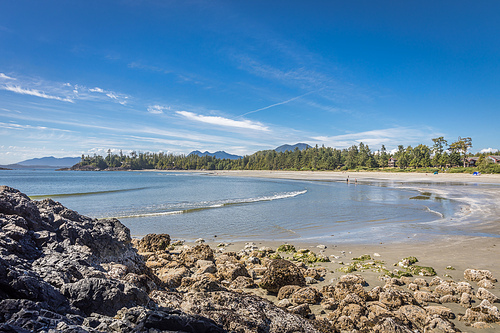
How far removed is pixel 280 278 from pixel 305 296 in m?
0.78

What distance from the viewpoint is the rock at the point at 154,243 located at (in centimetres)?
972

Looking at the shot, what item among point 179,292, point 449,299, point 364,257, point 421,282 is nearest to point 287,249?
point 364,257

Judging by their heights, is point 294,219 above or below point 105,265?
below

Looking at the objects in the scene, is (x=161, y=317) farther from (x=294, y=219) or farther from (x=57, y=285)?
(x=294, y=219)

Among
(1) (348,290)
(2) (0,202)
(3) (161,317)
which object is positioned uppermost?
(2) (0,202)

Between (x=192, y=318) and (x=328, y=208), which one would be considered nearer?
(x=192, y=318)

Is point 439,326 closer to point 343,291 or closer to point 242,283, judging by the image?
point 343,291

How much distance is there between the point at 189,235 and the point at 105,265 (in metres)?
9.04

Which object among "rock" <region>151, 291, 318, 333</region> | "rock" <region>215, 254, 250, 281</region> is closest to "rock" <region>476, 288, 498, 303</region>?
"rock" <region>151, 291, 318, 333</region>

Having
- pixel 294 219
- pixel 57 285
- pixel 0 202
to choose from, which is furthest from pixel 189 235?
pixel 57 285

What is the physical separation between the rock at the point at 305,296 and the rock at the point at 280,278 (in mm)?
521

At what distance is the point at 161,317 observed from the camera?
253cm

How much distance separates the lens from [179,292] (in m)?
4.95

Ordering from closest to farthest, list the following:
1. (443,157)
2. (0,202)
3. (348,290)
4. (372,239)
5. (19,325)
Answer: (19,325), (0,202), (348,290), (372,239), (443,157)
